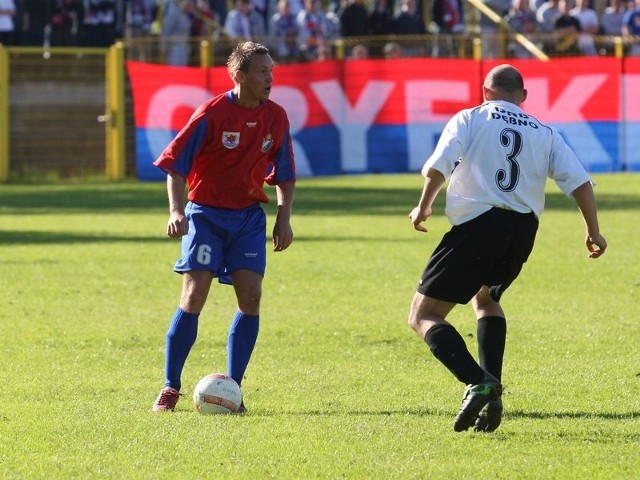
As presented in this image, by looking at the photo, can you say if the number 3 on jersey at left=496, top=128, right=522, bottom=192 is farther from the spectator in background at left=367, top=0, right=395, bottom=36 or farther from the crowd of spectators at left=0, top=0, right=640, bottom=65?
the spectator in background at left=367, top=0, right=395, bottom=36

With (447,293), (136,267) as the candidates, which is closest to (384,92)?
(136,267)

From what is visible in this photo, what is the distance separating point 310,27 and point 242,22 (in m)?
1.47

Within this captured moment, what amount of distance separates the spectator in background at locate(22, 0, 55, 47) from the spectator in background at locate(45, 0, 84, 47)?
16 centimetres

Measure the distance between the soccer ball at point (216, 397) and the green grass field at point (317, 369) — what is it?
5.9 inches

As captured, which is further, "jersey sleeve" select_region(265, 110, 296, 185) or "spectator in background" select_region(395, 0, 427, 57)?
"spectator in background" select_region(395, 0, 427, 57)

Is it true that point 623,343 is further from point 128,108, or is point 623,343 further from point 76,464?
point 128,108

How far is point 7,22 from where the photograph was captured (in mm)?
27688

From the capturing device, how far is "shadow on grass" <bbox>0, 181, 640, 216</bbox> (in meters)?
21.5

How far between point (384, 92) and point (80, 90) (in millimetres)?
6073

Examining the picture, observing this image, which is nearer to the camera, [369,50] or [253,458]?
[253,458]

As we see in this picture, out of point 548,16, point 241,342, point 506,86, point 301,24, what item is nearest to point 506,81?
point 506,86

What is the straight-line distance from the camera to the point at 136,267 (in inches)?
579

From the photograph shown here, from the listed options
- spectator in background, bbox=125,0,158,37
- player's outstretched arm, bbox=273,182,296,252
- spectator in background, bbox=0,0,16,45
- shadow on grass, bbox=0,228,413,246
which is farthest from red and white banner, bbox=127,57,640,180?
player's outstretched arm, bbox=273,182,296,252

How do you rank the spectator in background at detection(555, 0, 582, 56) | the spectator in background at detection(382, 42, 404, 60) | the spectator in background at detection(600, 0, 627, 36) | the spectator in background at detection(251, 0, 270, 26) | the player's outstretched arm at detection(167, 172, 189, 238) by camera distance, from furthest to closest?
the spectator in background at detection(600, 0, 627, 36), the spectator in background at detection(251, 0, 270, 26), the spectator in background at detection(382, 42, 404, 60), the spectator in background at detection(555, 0, 582, 56), the player's outstretched arm at detection(167, 172, 189, 238)
